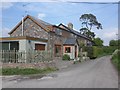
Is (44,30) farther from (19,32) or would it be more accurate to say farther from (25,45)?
(25,45)

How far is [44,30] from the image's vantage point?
36.7m

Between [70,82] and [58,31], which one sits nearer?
[70,82]

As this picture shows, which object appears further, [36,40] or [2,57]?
[36,40]

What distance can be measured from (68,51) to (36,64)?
21130mm

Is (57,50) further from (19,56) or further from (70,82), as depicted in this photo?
(70,82)

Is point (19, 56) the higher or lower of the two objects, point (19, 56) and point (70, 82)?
the higher

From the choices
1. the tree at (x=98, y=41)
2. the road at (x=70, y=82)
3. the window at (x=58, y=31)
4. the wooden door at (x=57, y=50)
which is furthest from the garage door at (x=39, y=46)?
the tree at (x=98, y=41)

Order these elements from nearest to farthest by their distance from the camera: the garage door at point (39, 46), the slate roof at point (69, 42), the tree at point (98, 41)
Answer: the garage door at point (39, 46)
the slate roof at point (69, 42)
the tree at point (98, 41)

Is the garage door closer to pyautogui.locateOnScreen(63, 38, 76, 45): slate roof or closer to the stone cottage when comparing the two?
the stone cottage

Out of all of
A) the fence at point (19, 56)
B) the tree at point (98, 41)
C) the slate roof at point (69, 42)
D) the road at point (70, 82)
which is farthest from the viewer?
the tree at point (98, 41)

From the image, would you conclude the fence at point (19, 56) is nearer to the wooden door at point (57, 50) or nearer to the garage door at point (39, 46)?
the garage door at point (39, 46)

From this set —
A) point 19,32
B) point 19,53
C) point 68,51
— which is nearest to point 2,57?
point 19,53

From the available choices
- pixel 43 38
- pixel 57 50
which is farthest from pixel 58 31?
pixel 43 38

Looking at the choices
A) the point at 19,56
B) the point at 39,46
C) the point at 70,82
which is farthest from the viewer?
the point at 39,46
